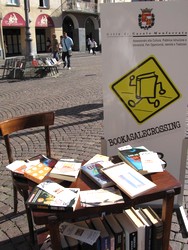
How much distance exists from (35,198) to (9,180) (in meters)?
2.11

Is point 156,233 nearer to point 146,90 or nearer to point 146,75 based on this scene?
point 146,90

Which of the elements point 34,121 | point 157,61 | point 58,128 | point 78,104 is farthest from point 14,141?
point 157,61

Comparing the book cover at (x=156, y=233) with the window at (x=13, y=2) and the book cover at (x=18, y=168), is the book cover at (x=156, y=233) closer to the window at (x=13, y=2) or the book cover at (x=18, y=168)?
the book cover at (x=18, y=168)

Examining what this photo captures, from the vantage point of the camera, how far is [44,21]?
28453 mm

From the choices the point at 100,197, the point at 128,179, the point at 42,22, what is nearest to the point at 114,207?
the point at 100,197

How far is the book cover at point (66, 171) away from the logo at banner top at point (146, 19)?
4.26 ft

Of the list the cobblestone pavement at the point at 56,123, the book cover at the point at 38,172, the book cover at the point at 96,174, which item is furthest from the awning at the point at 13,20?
the book cover at the point at 96,174

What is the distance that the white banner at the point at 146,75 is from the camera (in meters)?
2.50

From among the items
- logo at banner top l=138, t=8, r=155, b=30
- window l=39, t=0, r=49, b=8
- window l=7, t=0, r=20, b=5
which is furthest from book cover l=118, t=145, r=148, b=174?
window l=39, t=0, r=49, b=8

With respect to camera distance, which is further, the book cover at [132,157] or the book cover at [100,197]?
the book cover at [132,157]

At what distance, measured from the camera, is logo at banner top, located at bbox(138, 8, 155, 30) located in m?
2.48

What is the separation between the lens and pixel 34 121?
123 inches

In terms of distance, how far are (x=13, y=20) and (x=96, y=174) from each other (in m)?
26.3

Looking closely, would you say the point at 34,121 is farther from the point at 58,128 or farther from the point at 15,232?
the point at 58,128
